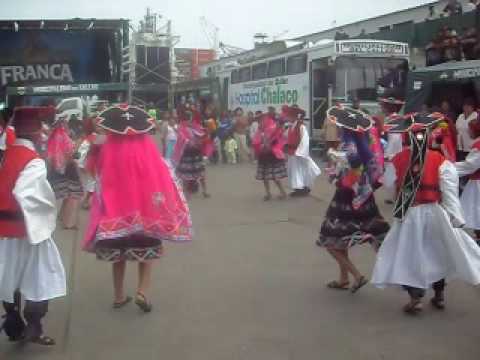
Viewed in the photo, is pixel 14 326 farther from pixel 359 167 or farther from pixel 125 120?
pixel 359 167

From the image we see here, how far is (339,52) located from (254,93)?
6.93 meters

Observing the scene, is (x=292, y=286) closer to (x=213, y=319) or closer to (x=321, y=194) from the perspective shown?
(x=213, y=319)

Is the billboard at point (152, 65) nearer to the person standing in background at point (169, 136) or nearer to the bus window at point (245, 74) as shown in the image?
the bus window at point (245, 74)

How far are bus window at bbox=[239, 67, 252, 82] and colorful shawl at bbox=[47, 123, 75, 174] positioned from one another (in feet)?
54.7

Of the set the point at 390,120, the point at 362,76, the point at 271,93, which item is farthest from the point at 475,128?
the point at 271,93

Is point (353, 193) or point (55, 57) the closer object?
point (353, 193)

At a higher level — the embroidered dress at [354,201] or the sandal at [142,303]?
the embroidered dress at [354,201]

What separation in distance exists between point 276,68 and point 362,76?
16.2ft

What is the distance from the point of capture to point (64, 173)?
9.22m

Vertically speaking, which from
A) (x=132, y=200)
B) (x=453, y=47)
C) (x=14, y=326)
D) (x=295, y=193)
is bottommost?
(x=14, y=326)

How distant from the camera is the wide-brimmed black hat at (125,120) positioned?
5.12 metres

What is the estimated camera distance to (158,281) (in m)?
6.30

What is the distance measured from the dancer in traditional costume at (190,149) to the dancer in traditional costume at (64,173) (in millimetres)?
2363

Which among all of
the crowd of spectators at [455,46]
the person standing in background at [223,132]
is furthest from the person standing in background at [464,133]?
the person standing in background at [223,132]
